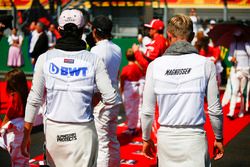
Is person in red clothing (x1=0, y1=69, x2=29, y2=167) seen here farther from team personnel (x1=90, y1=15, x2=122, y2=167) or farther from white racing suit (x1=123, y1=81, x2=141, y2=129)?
white racing suit (x1=123, y1=81, x2=141, y2=129)

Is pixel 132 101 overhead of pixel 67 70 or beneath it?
beneath

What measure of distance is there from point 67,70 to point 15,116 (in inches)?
74.9

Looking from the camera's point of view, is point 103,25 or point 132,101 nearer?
point 103,25

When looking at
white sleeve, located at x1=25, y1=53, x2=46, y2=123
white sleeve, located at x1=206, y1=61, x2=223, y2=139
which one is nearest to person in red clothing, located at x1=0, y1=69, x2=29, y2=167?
white sleeve, located at x1=25, y1=53, x2=46, y2=123

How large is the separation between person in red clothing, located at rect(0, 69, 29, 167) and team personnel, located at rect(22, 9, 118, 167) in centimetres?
158

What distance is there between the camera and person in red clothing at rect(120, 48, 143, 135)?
904 centimetres

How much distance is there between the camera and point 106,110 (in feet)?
18.4

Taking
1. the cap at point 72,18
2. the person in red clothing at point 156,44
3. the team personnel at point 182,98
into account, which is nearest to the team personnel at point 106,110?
the person in red clothing at point 156,44

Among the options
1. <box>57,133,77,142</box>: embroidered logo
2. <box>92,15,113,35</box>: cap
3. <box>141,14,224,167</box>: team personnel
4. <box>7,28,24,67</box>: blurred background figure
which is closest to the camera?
<box>141,14,224,167</box>: team personnel

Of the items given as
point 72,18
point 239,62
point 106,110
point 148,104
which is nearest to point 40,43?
point 239,62

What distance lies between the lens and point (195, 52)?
387 centimetres

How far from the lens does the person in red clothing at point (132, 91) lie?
29.7 ft

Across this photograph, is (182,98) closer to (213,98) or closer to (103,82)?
(213,98)

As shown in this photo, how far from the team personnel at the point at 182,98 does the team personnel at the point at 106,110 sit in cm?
A: 182
